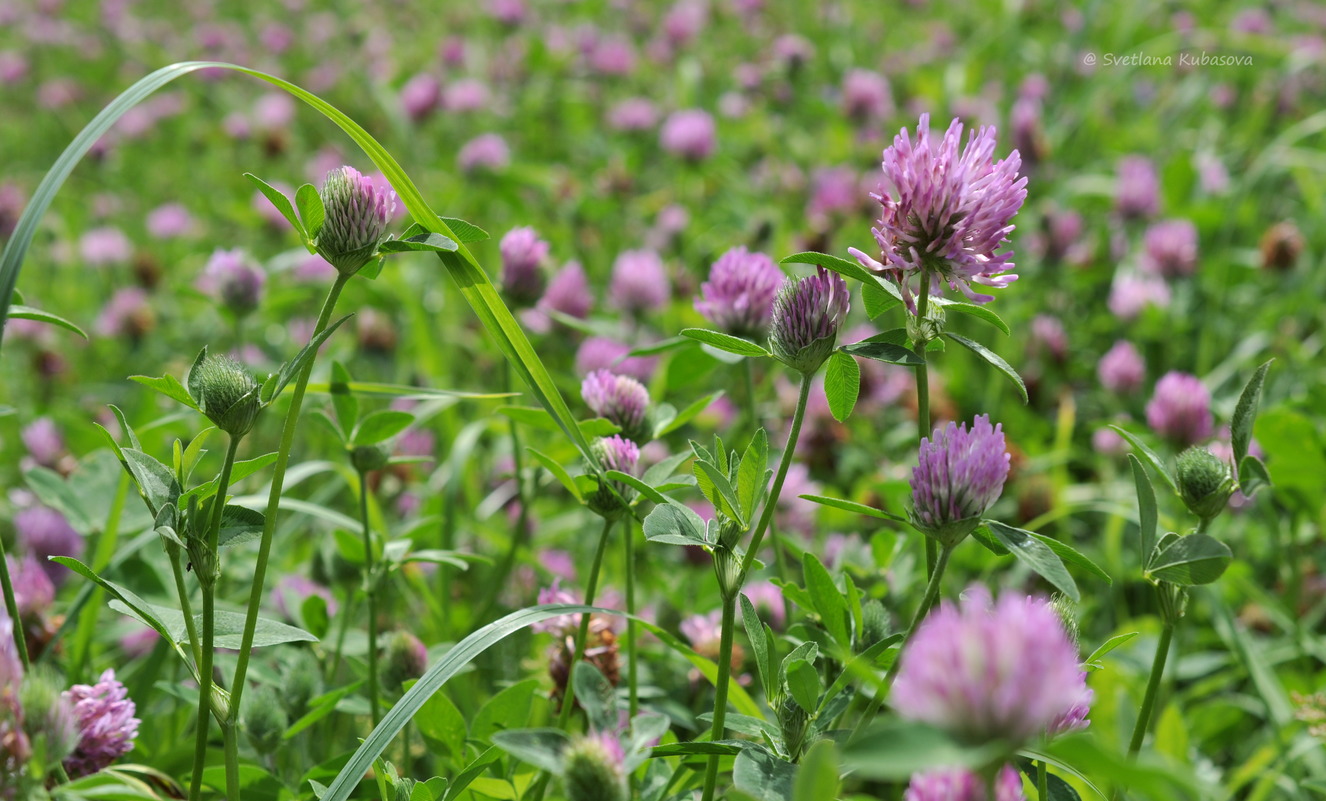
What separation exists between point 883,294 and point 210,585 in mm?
609

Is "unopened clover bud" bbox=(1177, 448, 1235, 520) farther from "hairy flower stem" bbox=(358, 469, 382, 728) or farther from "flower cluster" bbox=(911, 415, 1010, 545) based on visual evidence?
"hairy flower stem" bbox=(358, 469, 382, 728)

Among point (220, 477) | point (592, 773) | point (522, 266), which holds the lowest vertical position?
point (592, 773)

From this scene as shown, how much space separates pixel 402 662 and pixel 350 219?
54cm

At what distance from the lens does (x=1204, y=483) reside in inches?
34.3

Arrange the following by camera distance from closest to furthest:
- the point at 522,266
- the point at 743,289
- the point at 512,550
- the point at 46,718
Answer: the point at 46,718, the point at 743,289, the point at 512,550, the point at 522,266

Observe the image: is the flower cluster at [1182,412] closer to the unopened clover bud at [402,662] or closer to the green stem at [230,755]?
the unopened clover bud at [402,662]

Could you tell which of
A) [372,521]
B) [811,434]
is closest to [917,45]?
[811,434]

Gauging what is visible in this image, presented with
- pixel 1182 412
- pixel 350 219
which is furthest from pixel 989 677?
pixel 1182 412

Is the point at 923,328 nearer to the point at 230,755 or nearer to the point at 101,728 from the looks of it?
the point at 230,755

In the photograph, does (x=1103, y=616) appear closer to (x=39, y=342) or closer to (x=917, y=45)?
(x=39, y=342)

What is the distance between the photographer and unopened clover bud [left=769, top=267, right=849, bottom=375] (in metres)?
0.85

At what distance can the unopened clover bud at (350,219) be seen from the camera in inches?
32.9

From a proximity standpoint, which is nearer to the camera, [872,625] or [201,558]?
[201,558]

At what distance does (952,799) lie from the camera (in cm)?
61
